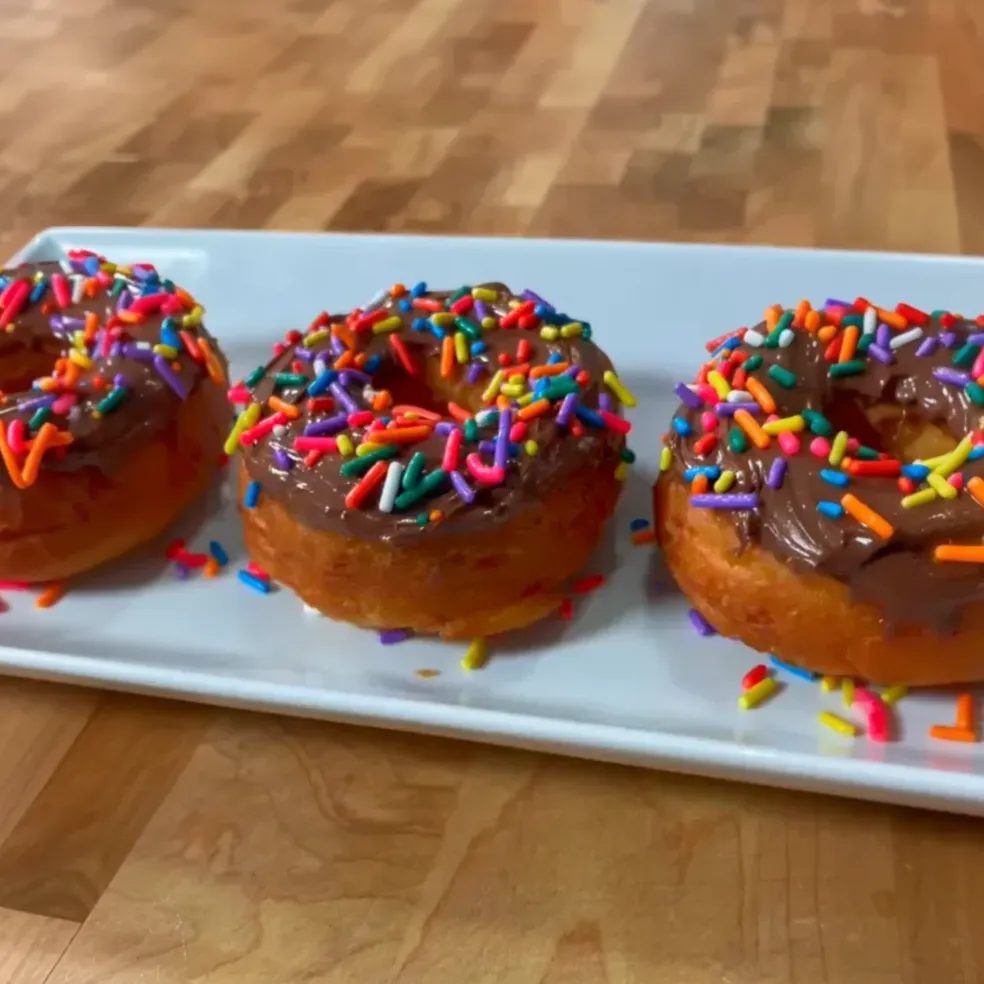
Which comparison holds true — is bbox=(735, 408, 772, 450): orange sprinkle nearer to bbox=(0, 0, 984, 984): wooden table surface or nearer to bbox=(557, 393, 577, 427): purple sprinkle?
bbox=(557, 393, 577, 427): purple sprinkle

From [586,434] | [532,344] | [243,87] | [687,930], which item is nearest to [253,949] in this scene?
[687,930]

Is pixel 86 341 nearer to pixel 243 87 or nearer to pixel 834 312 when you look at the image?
pixel 834 312

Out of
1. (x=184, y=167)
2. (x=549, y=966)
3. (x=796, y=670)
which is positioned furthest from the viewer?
(x=184, y=167)

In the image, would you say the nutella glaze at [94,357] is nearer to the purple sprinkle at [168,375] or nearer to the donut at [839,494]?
the purple sprinkle at [168,375]

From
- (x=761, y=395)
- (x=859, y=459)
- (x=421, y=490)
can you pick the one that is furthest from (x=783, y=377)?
(x=421, y=490)

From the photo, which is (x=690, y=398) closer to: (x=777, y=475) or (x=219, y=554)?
(x=777, y=475)

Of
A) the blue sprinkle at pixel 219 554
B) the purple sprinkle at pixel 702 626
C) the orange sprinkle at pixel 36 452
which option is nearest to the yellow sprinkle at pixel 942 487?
the purple sprinkle at pixel 702 626

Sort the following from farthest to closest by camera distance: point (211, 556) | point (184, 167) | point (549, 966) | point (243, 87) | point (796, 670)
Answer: point (243, 87), point (184, 167), point (211, 556), point (796, 670), point (549, 966)

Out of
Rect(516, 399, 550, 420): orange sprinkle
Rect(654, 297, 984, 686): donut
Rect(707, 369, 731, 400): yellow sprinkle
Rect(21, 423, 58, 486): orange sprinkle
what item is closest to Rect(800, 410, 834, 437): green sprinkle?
Rect(654, 297, 984, 686): donut
